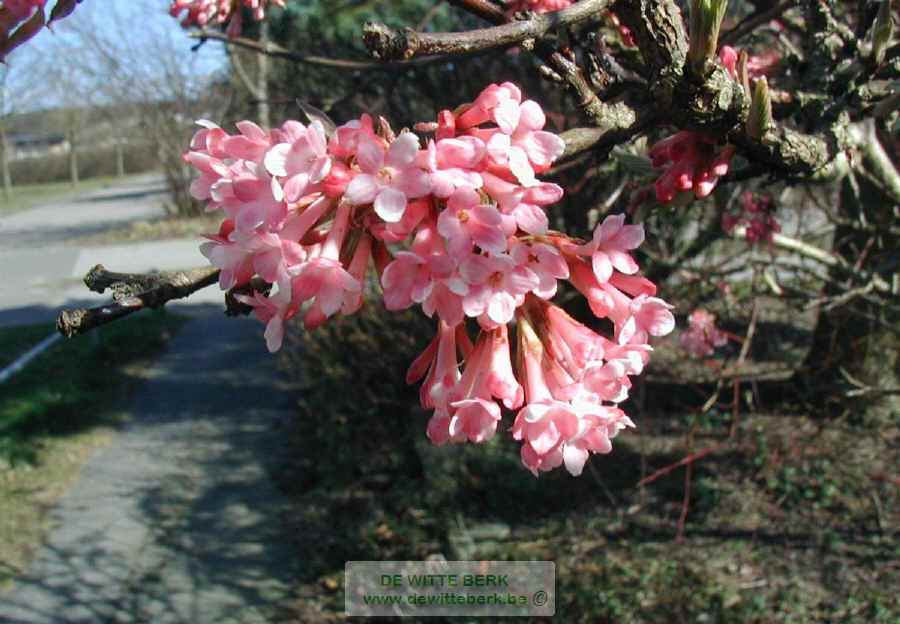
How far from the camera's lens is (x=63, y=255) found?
1875cm

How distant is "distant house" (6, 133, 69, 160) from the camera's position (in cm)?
4938

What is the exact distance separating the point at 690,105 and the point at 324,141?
61 centimetres

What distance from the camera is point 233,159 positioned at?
1.12 metres

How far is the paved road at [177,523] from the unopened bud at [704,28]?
16.8 ft

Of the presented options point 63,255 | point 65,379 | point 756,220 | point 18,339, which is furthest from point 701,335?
point 63,255

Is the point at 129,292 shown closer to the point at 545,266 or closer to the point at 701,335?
the point at 545,266

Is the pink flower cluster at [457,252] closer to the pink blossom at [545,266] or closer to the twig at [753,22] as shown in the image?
the pink blossom at [545,266]

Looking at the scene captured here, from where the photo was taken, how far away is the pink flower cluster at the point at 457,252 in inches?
39.4

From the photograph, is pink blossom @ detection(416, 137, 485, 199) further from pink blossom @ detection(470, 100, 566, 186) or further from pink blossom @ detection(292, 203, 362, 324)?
pink blossom @ detection(292, 203, 362, 324)

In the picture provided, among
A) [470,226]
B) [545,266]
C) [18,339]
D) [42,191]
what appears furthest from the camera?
[42,191]

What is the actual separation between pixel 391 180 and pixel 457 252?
4.7 inches

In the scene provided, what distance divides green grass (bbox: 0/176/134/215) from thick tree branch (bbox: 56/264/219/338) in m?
32.8

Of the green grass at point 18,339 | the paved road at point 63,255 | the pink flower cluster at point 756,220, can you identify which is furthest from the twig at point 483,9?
the paved road at point 63,255

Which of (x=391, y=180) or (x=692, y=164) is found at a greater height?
(x=692, y=164)
